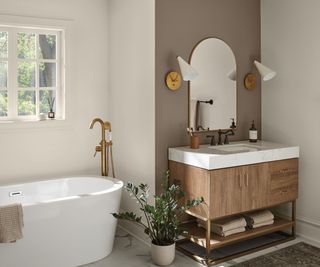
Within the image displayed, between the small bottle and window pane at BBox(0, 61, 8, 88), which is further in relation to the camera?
the small bottle

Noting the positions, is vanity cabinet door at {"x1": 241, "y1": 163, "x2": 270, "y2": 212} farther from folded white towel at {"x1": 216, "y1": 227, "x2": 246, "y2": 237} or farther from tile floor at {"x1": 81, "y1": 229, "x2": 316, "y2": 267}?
tile floor at {"x1": 81, "y1": 229, "x2": 316, "y2": 267}

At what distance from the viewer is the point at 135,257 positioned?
3.60 m

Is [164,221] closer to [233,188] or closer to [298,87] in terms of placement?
[233,188]

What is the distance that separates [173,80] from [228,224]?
54.2 inches

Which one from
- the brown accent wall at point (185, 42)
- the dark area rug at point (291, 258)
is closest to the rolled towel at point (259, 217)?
the dark area rug at point (291, 258)

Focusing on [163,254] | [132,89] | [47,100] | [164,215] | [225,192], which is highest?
[132,89]

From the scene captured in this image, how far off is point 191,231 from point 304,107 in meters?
1.61

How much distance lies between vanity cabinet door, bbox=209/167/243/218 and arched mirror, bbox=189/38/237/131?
70 centimetres

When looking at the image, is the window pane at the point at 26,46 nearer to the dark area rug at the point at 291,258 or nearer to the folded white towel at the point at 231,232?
the folded white towel at the point at 231,232

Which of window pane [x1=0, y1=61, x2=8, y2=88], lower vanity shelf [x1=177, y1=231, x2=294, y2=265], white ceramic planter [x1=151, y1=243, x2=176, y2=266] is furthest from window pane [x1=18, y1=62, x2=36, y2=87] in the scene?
lower vanity shelf [x1=177, y1=231, x2=294, y2=265]

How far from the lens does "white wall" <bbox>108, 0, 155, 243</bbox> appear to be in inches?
150

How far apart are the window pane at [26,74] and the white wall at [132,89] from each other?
796 mm

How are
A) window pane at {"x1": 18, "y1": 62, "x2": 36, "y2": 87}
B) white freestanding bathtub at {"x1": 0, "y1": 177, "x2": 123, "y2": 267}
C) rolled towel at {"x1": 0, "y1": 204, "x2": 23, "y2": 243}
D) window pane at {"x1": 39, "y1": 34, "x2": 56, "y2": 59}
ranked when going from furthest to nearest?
window pane at {"x1": 39, "y1": 34, "x2": 56, "y2": 59} < window pane at {"x1": 18, "y1": 62, "x2": 36, "y2": 87} < white freestanding bathtub at {"x1": 0, "y1": 177, "x2": 123, "y2": 267} < rolled towel at {"x1": 0, "y1": 204, "x2": 23, "y2": 243}

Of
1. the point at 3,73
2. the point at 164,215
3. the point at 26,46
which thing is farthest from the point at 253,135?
the point at 3,73
